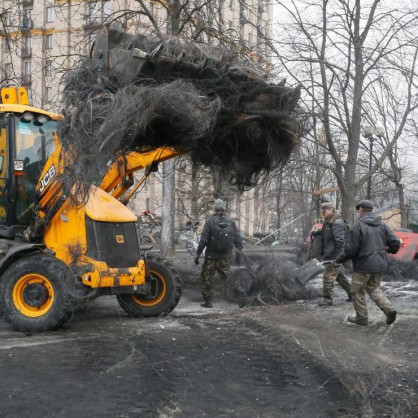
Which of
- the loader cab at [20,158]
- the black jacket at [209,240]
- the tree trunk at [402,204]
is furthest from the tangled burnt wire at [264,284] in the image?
the tree trunk at [402,204]

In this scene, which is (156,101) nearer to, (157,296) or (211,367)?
(211,367)

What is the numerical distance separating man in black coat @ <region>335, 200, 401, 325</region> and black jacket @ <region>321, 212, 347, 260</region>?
63.6 inches

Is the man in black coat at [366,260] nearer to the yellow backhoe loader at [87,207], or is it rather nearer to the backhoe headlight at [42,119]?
the yellow backhoe loader at [87,207]

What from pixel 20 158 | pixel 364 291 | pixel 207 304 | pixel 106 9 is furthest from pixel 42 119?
pixel 106 9

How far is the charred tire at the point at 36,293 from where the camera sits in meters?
6.86

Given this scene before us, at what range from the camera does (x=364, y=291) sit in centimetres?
797

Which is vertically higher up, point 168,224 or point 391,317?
point 168,224

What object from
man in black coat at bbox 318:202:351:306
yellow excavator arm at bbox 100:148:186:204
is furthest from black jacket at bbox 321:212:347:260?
yellow excavator arm at bbox 100:148:186:204

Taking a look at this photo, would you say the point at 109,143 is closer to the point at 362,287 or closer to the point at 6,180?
the point at 6,180

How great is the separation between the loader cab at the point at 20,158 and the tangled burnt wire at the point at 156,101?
5.07 ft

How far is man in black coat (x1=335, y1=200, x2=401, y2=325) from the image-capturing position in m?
7.89

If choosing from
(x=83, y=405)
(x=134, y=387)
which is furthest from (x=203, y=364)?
(x=83, y=405)

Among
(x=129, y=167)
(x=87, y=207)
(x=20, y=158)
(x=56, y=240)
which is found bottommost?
(x=56, y=240)

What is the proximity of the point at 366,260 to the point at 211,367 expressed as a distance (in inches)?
132
